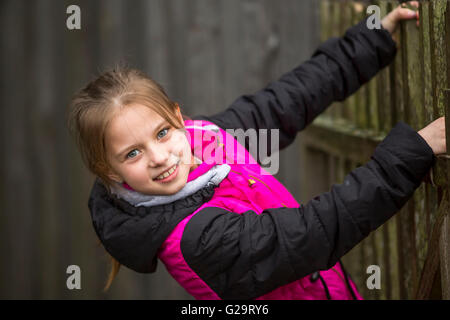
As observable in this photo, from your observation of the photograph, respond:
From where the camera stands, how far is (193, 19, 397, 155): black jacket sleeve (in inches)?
85.6

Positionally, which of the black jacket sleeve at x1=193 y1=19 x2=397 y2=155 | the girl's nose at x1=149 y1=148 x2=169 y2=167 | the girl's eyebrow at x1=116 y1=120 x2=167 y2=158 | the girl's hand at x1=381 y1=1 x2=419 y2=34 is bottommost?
the girl's nose at x1=149 y1=148 x2=169 y2=167

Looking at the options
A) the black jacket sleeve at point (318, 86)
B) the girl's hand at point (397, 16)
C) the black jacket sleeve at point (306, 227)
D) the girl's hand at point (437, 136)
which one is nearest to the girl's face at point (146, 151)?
the black jacket sleeve at point (306, 227)

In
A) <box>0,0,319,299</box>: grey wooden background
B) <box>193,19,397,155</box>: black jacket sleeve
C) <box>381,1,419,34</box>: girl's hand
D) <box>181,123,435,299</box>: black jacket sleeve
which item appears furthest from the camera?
<box>0,0,319,299</box>: grey wooden background

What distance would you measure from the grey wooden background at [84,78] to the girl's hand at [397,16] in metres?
1.59

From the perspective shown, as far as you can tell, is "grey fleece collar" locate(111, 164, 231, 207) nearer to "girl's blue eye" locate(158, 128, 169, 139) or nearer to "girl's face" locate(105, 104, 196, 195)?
"girl's face" locate(105, 104, 196, 195)

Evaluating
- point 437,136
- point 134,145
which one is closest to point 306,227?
point 437,136

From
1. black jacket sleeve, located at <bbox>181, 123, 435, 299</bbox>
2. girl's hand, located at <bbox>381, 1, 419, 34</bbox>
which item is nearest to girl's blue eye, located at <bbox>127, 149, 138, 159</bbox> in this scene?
black jacket sleeve, located at <bbox>181, 123, 435, 299</bbox>

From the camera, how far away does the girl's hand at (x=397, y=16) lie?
2041 millimetres

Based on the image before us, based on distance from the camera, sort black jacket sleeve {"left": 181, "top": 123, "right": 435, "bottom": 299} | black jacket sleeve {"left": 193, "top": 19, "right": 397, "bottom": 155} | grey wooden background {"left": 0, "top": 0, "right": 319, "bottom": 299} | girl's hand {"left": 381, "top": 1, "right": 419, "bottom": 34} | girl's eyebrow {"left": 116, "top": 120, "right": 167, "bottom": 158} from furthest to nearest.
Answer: grey wooden background {"left": 0, "top": 0, "right": 319, "bottom": 299}
black jacket sleeve {"left": 193, "top": 19, "right": 397, "bottom": 155}
girl's hand {"left": 381, "top": 1, "right": 419, "bottom": 34}
girl's eyebrow {"left": 116, "top": 120, "right": 167, "bottom": 158}
black jacket sleeve {"left": 181, "top": 123, "right": 435, "bottom": 299}

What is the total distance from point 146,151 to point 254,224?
37cm

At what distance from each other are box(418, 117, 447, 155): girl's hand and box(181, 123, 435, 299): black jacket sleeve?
2cm

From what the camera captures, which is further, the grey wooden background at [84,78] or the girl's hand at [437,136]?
the grey wooden background at [84,78]

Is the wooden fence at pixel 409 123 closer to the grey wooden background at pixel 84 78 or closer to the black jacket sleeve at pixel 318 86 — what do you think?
the black jacket sleeve at pixel 318 86
